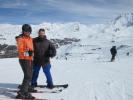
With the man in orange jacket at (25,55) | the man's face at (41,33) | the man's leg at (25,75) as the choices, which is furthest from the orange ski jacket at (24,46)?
the man's face at (41,33)

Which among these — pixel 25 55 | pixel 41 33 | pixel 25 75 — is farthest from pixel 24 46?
pixel 41 33

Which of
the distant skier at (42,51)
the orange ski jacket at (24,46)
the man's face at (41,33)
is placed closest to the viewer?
the orange ski jacket at (24,46)

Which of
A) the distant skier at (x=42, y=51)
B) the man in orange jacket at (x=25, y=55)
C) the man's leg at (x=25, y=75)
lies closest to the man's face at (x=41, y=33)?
the distant skier at (x=42, y=51)

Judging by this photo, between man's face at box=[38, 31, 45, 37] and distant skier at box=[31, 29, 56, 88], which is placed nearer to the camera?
man's face at box=[38, 31, 45, 37]

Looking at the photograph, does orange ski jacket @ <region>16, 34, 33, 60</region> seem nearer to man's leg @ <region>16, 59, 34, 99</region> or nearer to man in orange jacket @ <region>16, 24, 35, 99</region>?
man in orange jacket @ <region>16, 24, 35, 99</region>

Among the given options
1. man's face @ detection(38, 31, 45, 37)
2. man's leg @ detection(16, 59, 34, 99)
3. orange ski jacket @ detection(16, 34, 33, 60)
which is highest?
man's face @ detection(38, 31, 45, 37)

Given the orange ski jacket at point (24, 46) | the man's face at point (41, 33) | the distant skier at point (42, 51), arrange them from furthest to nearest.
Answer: the distant skier at point (42, 51)
the man's face at point (41, 33)
the orange ski jacket at point (24, 46)

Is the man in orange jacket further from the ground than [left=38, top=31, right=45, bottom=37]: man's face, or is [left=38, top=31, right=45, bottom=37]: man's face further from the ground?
[left=38, top=31, right=45, bottom=37]: man's face

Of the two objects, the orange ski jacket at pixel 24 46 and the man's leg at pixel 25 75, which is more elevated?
the orange ski jacket at pixel 24 46

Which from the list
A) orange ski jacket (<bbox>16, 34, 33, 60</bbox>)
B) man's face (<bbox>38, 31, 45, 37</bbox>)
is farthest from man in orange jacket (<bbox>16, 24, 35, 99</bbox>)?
man's face (<bbox>38, 31, 45, 37</bbox>)

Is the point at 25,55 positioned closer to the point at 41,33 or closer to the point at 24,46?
the point at 24,46

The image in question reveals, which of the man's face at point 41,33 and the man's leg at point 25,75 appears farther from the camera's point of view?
the man's face at point 41,33

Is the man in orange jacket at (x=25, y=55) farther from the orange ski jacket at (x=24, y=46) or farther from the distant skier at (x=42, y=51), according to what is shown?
the distant skier at (x=42, y=51)

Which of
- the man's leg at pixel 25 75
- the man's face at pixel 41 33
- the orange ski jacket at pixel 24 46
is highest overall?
the man's face at pixel 41 33
